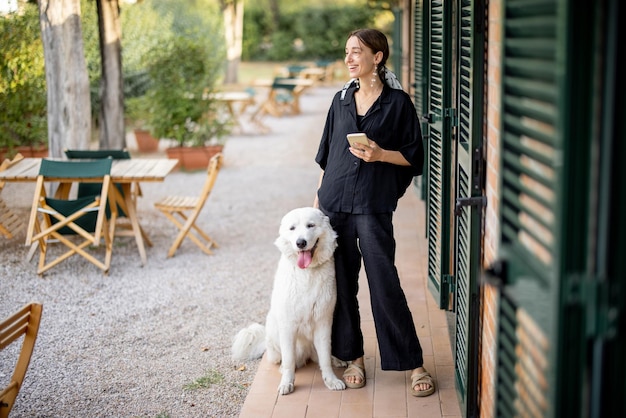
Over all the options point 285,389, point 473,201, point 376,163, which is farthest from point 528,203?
point 285,389

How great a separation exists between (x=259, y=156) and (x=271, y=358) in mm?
9488

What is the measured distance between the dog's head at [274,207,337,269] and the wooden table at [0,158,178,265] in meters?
3.10

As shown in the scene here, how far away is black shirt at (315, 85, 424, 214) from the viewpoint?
4.24 m

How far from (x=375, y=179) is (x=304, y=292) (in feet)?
2.39

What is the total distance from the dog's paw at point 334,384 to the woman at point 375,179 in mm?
276

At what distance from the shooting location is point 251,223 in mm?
9500

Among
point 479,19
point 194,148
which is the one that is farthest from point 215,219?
point 479,19

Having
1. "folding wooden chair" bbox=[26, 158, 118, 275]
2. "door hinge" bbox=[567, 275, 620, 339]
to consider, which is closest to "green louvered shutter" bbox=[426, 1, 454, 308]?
"folding wooden chair" bbox=[26, 158, 118, 275]

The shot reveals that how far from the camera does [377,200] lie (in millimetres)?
4281

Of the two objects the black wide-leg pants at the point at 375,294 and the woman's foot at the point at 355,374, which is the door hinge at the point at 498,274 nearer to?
the black wide-leg pants at the point at 375,294

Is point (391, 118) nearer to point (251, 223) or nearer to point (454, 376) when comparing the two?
point (454, 376)

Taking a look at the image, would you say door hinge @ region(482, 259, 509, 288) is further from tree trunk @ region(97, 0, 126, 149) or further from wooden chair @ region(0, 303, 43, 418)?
tree trunk @ region(97, 0, 126, 149)

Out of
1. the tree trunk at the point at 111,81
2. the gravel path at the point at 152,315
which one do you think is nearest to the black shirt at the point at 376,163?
the gravel path at the point at 152,315

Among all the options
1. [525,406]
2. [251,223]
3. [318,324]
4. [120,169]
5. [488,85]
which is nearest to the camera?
[525,406]
